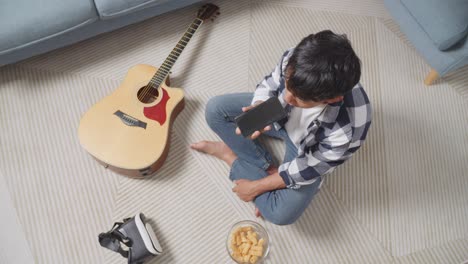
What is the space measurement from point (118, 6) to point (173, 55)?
10.5 inches

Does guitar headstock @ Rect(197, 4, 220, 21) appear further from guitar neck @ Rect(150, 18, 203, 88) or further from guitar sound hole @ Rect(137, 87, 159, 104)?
guitar sound hole @ Rect(137, 87, 159, 104)

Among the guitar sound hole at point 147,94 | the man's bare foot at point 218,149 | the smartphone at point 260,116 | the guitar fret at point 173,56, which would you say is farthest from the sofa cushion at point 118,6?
the smartphone at point 260,116

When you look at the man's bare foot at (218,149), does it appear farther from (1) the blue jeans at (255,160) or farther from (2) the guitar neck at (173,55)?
(2) the guitar neck at (173,55)

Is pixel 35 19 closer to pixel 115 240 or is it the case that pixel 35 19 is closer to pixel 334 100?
pixel 115 240

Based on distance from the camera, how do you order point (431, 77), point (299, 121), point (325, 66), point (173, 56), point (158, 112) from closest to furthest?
1. point (325, 66)
2. point (299, 121)
3. point (158, 112)
4. point (173, 56)
5. point (431, 77)


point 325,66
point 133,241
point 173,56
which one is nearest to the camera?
point 325,66

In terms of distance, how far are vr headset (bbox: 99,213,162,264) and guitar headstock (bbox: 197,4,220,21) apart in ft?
2.92

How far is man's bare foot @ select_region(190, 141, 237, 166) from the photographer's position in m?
1.34

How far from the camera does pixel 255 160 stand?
4.25 ft

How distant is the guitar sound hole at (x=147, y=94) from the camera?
133 cm

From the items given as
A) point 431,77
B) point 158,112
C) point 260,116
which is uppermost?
point 158,112

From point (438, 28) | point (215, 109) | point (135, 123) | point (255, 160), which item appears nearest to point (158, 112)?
point (135, 123)

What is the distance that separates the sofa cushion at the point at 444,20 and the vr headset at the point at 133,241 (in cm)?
126

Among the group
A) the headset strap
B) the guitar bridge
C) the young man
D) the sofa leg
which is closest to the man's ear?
the young man
